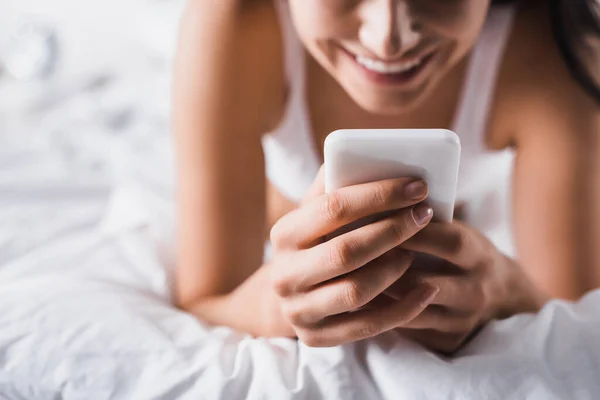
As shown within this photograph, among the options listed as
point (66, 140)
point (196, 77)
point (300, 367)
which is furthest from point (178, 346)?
point (66, 140)

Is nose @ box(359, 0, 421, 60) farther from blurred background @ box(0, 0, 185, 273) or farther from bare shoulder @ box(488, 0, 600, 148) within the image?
blurred background @ box(0, 0, 185, 273)

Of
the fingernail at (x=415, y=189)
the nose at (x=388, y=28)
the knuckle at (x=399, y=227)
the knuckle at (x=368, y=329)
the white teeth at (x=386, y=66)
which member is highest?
the nose at (x=388, y=28)

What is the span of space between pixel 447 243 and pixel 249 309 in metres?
0.26

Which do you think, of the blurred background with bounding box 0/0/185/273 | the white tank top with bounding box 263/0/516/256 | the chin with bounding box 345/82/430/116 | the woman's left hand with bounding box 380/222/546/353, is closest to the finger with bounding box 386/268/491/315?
the woman's left hand with bounding box 380/222/546/353

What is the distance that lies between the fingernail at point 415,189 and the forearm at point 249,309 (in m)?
0.22

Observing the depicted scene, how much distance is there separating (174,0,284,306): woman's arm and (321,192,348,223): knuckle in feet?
0.92

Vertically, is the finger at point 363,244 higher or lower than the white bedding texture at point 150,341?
higher

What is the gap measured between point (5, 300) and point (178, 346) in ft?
0.66

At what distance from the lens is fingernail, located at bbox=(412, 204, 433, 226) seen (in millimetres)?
506

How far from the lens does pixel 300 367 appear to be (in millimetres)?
595

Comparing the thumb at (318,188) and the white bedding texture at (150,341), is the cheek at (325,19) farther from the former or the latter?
the white bedding texture at (150,341)

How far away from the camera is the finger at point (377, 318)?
0.56 m

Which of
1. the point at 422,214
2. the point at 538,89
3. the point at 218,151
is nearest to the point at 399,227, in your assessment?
the point at 422,214

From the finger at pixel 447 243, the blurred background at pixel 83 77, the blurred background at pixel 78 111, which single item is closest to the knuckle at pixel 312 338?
the finger at pixel 447 243
